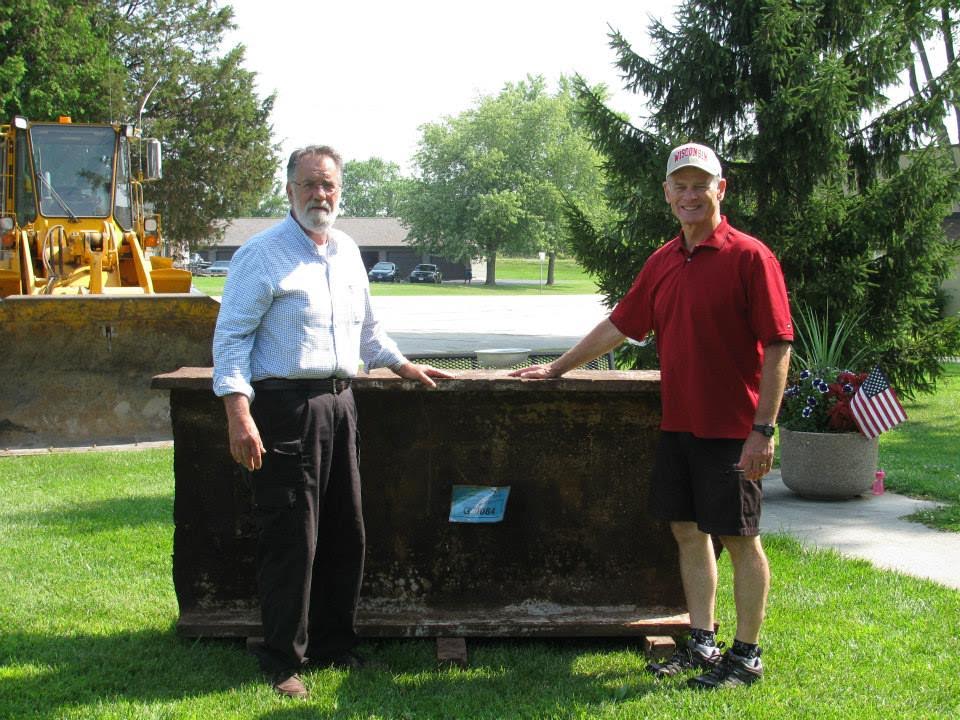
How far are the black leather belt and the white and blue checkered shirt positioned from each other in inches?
0.9

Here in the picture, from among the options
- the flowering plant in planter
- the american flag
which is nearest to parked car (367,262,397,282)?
the flowering plant in planter

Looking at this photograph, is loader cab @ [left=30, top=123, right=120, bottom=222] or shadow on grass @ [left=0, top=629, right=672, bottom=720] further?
loader cab @ [left=30, top=123, right=120, bottom=222]

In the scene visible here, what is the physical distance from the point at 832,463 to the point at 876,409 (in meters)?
0.48

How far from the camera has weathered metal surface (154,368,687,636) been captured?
14.5 feet

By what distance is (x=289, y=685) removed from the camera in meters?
3.91

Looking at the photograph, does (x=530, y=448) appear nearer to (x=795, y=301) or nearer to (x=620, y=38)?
(x=795, y=301)

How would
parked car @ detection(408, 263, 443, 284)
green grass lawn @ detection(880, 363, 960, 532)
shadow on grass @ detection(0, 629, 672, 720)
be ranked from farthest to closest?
parked car @ detection(408, 263, 443, 284) → green grass lawn @ detection(880, 363, 960, 532) → shadow on grass @ detection(0, 629, 672, 720)

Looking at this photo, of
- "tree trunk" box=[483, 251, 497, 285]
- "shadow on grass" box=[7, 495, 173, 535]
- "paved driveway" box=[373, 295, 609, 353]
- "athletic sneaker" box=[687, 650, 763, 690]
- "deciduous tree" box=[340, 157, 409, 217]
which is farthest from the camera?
"deciduous tree" box=[340, 157, 409, 217]

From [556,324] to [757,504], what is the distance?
26133 mm

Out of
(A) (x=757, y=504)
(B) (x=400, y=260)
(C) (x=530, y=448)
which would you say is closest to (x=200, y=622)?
(C) (x=530, y=448)

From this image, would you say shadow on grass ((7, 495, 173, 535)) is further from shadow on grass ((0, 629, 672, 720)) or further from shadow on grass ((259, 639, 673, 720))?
shadow on grass ((259, 639, 673, 720))

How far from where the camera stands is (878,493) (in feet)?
25.4

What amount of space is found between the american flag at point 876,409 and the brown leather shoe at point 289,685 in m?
4.70

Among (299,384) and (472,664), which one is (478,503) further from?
(299,384)
